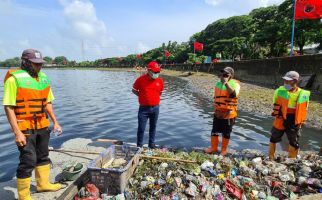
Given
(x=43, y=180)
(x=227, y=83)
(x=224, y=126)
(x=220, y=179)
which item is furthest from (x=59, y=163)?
(x=227, y=83)

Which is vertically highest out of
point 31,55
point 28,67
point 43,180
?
point 31,55

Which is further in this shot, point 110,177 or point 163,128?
point 163,128

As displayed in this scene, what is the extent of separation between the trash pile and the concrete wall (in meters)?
14.4

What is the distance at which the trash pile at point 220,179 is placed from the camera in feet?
15.9

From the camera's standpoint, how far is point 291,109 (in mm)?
6551

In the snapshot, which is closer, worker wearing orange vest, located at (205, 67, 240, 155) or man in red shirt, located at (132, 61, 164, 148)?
worker wearing orange vest, located at (205, 67, 240, 155)

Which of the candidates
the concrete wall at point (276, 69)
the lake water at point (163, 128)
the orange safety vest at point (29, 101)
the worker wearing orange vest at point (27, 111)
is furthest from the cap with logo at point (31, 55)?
the concrete wall at point (276, 69)

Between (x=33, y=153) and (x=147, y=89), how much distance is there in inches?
126

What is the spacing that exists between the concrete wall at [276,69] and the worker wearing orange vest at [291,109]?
13.1 metres

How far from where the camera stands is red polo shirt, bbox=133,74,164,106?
6977 mm

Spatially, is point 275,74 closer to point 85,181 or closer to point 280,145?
point 280,145

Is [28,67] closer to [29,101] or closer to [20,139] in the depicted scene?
[29,101]

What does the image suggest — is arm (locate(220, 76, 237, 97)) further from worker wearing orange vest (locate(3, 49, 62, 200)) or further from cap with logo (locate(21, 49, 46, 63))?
cap with logo (locate(21, 49, 46, 63))

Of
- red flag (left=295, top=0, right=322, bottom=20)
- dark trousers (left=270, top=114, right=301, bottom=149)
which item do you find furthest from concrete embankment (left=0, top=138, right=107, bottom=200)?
red flag (left=295, top=0, right=322, bottom=20)
